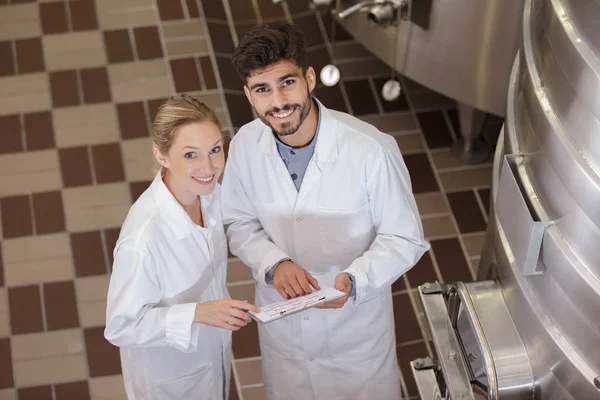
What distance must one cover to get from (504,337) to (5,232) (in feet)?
8.72

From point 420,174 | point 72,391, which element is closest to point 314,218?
point 72,391

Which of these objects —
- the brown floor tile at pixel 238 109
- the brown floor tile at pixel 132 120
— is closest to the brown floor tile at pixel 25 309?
the brown floor tile at pixel 132 120

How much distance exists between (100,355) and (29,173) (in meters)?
1.09

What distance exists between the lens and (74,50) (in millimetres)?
4848

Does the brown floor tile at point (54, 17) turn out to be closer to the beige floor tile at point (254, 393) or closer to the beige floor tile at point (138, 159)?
the beige floor tile at point (138, 159)

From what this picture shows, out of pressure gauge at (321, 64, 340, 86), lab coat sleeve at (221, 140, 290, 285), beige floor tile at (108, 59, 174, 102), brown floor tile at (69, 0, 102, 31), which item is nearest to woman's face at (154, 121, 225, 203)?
lab coat sleeve at (221, 140, 290, 285)

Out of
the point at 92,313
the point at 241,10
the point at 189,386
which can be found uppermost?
the point at 241,10

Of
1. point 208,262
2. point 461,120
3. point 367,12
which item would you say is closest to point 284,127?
point 208,262

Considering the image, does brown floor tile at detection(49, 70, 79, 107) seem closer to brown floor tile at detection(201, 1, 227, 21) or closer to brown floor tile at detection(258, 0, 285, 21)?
brown floor tile at detection(201, 1, 227, 21)

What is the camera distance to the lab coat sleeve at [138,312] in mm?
2348

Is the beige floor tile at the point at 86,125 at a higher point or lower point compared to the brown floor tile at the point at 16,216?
higher

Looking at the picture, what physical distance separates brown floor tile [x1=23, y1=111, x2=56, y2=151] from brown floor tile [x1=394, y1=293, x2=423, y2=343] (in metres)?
1.84

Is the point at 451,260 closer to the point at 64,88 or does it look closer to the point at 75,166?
the point at 75,166

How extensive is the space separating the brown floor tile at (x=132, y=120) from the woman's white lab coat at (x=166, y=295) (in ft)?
6.31
